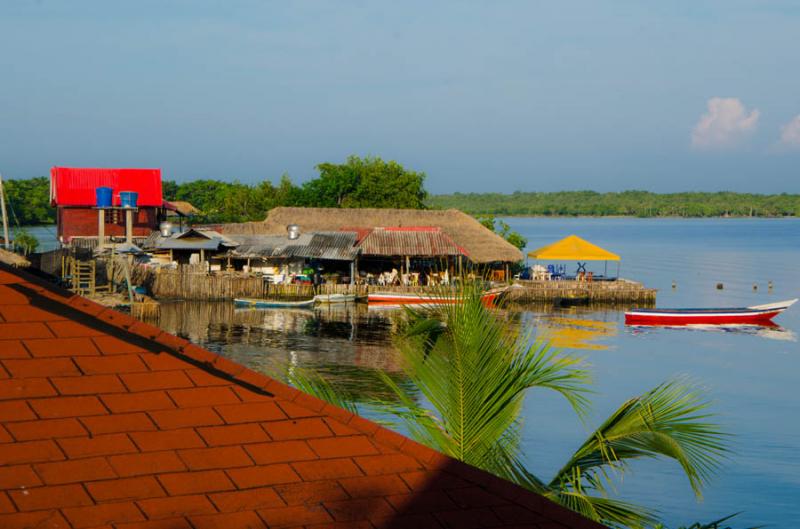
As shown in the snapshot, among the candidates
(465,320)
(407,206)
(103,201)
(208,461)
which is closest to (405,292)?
(103,201)

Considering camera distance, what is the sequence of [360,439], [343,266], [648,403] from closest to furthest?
1. [360,439]
2. [648,403]
3. [343,266]

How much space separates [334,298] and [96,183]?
14040mm

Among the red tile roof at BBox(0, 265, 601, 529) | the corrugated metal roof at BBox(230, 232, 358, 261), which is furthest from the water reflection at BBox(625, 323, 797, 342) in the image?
the red tile roof at BBox(0, 265, 601, 529)

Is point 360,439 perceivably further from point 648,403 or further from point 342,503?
point 648,403

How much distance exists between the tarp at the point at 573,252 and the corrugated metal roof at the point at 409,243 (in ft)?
12.4

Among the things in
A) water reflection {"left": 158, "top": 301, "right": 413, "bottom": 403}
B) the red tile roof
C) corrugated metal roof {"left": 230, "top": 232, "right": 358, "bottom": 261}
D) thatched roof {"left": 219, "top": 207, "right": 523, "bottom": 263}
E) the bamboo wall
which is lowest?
water reflection {"left": 158, "top": 301, "right": 413, "bottom": 403}

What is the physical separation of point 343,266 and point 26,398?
40258 mm

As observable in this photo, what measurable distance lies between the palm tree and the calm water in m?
0.68

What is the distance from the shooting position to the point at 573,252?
4031 cm

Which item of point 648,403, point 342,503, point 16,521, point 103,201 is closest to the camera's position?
point 16,521

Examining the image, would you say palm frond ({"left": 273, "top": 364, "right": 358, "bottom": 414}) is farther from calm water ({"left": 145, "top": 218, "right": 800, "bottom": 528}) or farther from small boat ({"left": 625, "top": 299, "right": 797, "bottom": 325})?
small boat ({"left": 625, "top": 299, "right": 797, "bottom": 325})

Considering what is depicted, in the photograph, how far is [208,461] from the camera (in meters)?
3.10

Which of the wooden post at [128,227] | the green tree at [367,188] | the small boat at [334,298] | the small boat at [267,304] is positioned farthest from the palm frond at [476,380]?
the green tree at [367,188]

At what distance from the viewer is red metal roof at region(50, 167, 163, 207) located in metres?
42.1
